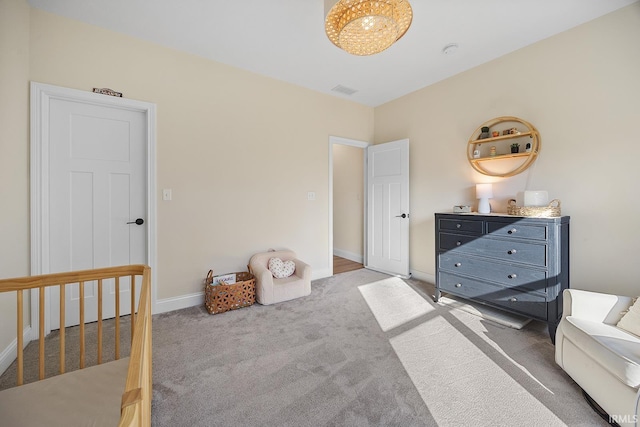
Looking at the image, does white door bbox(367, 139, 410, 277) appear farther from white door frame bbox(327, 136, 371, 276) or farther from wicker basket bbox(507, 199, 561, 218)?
wicker basket bbox(507, 199, 561, 218)

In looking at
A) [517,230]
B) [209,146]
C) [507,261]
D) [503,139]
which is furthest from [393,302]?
[209,146]

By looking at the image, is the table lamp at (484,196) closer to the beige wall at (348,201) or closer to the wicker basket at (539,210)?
the wicker basket at (539,210)

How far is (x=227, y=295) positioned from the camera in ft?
8.89

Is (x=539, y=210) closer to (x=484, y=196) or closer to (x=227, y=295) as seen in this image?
(x=484, y=196)

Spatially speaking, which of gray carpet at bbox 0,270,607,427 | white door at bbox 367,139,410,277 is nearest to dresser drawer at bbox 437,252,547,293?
gray carpet at bbox 0,270,607,427

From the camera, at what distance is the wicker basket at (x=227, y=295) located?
2654mm

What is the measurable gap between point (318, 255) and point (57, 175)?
9.56 feet

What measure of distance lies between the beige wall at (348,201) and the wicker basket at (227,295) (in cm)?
253

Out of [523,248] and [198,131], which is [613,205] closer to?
[523,248]

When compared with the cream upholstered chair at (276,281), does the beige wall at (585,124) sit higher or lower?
higher

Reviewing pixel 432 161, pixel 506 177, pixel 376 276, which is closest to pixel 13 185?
pixel 376 276

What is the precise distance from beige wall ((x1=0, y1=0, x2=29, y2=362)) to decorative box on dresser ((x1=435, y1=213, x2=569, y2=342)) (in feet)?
12.0

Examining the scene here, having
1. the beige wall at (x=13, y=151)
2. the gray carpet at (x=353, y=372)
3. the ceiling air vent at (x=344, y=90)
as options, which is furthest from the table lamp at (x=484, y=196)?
the beige wall at (x=13, y=151)

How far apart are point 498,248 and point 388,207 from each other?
5.72 ft
